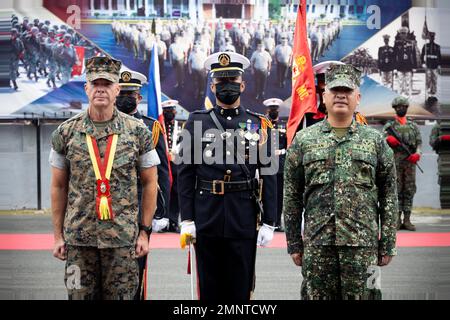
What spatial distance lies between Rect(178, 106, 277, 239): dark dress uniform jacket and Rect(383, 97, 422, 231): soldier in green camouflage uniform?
7.91 metres

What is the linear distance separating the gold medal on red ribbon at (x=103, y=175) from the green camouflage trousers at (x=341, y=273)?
1271mm

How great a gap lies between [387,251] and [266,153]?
1.56 meters

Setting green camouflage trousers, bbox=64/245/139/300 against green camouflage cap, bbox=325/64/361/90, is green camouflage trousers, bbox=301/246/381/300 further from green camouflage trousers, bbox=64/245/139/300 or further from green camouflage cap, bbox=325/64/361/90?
green camouflage trousers, bbox=64/245/139/300

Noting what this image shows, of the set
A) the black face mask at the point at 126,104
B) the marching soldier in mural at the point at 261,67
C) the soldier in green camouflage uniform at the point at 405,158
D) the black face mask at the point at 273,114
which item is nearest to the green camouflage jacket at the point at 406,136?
the soldier in green camouflage uniform at the point at 405,158

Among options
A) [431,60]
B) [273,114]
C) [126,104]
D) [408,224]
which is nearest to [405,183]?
[408,224]

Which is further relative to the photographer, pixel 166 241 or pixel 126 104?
pixel 166 241

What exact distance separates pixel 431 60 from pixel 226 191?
1363 cm

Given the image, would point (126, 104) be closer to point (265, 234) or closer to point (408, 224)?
point (265, 234)

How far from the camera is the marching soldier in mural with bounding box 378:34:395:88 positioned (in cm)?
1922

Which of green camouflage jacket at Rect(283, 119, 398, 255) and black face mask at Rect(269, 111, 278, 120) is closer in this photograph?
green camouflage jacket at Rect(283, 119, 398, 255)

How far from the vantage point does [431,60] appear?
63.3 ft

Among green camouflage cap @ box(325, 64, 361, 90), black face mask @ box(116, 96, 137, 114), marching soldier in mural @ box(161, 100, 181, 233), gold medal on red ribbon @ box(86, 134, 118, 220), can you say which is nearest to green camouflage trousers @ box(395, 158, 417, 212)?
marching soldier in mural @ box(161, 100, 181, 233)

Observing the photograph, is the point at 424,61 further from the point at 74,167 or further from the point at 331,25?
the point at 74,167

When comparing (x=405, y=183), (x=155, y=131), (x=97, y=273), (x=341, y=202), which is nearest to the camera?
(x=341, y=202)
